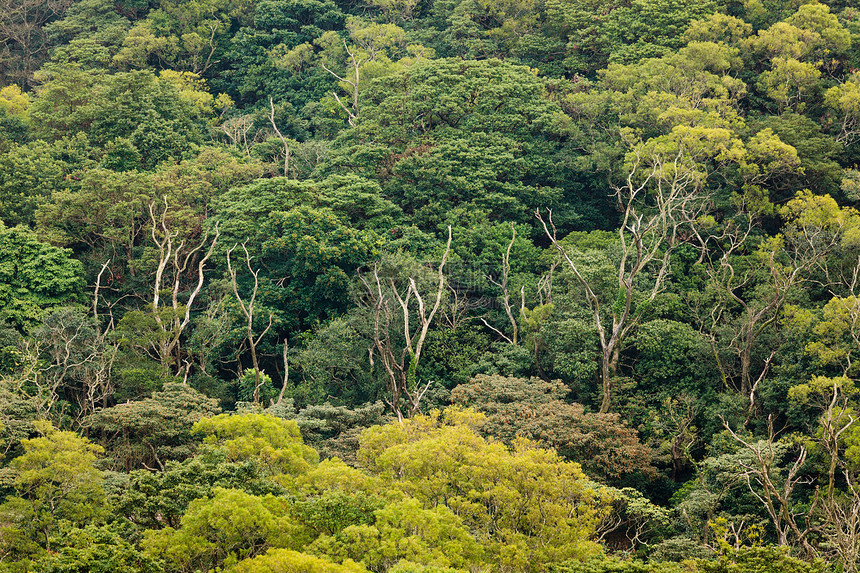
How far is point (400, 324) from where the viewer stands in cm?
2897

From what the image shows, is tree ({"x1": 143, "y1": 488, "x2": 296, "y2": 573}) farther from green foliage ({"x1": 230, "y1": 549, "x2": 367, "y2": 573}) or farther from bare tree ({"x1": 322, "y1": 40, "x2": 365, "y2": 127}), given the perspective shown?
bare tree ({"x1": 322, "y1": 40, "x2": 365, "y2": 127})

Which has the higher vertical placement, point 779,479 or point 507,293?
point 507,293

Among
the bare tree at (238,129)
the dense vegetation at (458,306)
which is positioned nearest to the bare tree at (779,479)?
the dense vegetation at (458,306)

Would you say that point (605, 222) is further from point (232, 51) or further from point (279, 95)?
point (232, 51)

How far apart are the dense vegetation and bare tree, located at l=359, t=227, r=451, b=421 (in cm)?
14

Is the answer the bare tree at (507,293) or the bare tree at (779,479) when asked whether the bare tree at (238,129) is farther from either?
the bare tree at (779,479)

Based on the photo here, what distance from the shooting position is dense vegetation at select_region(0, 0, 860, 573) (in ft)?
59.5

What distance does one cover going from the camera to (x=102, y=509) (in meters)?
19.3

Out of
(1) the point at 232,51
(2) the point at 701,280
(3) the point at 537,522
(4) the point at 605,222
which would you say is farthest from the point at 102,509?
(1) the point at 232,51

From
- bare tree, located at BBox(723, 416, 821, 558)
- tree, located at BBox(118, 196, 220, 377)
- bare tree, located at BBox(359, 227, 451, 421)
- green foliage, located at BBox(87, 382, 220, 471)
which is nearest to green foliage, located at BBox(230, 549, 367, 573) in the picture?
green foliage, located at BBox(87, 382, 220, 471)

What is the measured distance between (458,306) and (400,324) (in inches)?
92.5

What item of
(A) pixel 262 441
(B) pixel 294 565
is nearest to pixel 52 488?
(A) pixel 262 441

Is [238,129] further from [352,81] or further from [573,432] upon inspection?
[573,432]

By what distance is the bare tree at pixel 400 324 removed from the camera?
27.1 m
